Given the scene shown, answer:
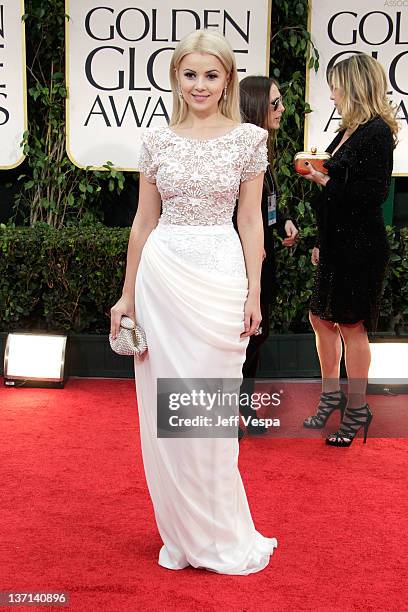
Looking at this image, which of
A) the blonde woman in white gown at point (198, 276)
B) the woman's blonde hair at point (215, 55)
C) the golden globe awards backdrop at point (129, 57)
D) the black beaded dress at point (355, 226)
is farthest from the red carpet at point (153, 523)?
the golden globe awards backdrop at point (129, 57)

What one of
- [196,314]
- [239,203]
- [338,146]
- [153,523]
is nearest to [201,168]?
[239,203]

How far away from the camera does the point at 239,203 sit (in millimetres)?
2689

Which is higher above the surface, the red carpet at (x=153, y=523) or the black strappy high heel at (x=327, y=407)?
the black strappy high heel at (x=327, y=407)

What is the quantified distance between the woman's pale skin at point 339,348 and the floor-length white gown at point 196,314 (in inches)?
54.9

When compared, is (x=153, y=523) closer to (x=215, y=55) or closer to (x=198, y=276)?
(x=198, y=276)

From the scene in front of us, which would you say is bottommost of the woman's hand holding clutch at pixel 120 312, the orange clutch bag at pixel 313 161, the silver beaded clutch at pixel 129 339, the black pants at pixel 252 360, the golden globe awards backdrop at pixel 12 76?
the black pants at pixel 252 360

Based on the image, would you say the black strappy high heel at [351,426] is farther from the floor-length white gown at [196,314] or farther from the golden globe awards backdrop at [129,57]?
the golden globe awards backdrop at [129,57]

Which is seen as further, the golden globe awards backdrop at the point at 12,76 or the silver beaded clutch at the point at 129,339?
the golden globe awards backdrop at the point at 12,76

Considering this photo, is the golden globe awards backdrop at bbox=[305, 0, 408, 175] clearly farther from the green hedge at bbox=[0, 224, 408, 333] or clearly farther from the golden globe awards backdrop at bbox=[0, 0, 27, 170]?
the golden globe awards backdrop at bbox=[0, 0, 27, 170]

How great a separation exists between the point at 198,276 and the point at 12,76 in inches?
129

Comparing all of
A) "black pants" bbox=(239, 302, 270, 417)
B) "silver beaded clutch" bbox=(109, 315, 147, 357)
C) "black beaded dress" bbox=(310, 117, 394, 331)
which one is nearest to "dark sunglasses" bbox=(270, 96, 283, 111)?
"black beaded dress" bbox=(310, 117, 394, 331)

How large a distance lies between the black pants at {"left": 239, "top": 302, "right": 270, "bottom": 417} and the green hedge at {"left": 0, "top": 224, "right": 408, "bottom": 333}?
3.63 ft

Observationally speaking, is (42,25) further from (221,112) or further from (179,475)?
(179,475)

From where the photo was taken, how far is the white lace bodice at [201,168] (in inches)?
101
